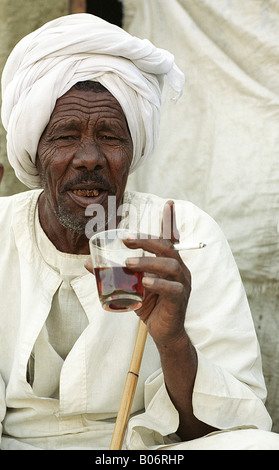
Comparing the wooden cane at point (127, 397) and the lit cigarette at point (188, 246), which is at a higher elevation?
the lit cigarette at point (188, 246)

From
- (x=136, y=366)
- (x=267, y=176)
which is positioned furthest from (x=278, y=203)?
(x=136, y=366)

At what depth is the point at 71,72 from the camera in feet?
10.9

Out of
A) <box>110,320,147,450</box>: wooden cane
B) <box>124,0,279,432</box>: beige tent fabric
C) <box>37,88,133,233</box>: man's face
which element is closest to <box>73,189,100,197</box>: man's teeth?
<box>37,88,133,233</box>: man's face

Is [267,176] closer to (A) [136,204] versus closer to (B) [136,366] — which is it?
(A) [136,204]

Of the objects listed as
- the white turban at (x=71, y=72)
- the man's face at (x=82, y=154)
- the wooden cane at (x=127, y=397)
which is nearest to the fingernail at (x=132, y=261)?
the wooden cane at (x=127, y=397)

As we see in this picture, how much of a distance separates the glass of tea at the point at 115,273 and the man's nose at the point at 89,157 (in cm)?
72

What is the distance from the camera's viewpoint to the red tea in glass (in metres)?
2.49

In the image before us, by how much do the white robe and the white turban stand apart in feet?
1.59

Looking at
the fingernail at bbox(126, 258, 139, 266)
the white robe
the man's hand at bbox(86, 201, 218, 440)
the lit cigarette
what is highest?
the lit cigarette

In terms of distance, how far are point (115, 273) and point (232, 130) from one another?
6.54ft

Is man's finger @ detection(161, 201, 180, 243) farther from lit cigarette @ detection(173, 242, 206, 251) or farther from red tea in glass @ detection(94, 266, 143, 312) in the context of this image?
red tea in glass @ detection(94, 266, 143, 312)

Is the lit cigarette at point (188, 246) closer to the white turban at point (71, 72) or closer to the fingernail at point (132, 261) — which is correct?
the fingernail at point (132, 261)

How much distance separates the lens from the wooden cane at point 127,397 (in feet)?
9.36

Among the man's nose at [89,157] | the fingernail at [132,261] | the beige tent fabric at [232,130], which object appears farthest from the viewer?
the beige tent fabric at [232,130]
